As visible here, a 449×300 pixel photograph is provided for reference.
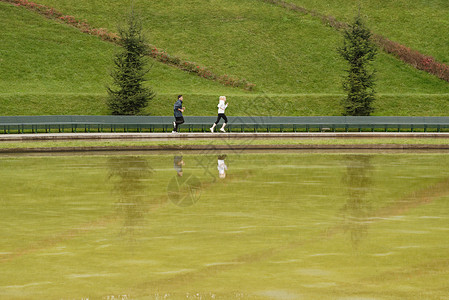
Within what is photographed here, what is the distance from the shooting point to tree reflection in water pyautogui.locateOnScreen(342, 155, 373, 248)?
24.5 ft

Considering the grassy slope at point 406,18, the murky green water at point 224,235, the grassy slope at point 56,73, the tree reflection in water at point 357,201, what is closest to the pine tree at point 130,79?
the grassy slope at point 56,73

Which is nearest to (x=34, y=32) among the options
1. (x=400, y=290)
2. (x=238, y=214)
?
(x=238, y=214)

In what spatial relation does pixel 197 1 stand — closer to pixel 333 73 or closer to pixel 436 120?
pixel 333 73

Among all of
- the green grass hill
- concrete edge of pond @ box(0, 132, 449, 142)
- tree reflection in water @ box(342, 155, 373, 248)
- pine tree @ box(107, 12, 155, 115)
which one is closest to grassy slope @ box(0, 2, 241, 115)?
the green grass hill

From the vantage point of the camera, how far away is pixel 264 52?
52375 millimetres

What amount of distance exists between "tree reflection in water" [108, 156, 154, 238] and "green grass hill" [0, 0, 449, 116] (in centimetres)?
2121

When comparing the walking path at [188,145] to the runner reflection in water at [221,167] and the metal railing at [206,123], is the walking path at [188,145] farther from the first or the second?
the metal railing at [206,123]

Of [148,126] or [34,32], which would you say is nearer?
[148,126]

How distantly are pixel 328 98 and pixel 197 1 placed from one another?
27.8 metres

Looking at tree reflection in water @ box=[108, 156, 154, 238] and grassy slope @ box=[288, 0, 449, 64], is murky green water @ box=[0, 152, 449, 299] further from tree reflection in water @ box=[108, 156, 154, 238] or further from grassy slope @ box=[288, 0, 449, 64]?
grassy slope @ box=[288, 0, 449, 64]

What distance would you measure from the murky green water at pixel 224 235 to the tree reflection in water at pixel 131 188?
38mm

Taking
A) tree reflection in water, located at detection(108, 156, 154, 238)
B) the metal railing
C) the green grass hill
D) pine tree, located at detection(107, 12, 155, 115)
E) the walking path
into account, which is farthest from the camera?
the green grass hill

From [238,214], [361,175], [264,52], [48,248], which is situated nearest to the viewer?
[48,248]

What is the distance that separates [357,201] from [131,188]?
4.06 meters
